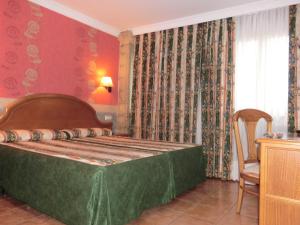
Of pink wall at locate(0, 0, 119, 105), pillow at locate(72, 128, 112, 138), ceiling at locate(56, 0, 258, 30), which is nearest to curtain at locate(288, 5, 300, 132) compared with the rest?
ceiling at locate(56, 0, 258, 30)

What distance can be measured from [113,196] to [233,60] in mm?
2980

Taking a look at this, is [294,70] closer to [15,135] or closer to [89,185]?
[89,185]

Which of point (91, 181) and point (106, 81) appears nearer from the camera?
point (91, 181)

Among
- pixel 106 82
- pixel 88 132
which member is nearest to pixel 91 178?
pixel 88 132

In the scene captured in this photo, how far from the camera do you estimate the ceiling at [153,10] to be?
375 centimetres

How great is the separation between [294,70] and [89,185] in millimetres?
3148

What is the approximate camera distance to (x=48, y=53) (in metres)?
3.82

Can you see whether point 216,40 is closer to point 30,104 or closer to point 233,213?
point 233,213

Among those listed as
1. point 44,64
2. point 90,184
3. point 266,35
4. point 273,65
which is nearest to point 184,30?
point 266,35

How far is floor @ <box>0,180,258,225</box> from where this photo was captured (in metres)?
2.25

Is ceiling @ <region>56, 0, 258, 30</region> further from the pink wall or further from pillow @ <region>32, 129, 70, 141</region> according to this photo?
pillow @ <region>32, 129, 70, 141</region>

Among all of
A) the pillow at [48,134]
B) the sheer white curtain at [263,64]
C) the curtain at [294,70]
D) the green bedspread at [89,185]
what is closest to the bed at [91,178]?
the green bedspread at [89,185]

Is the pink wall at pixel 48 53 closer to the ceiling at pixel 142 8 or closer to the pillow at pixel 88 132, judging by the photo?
the ceiling at pixel 142 8

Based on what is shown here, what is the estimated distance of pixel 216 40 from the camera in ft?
13.2
